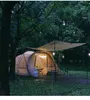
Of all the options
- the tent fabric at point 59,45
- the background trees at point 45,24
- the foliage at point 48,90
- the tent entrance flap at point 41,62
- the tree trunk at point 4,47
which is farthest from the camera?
the tent entrance flap at point 41,62

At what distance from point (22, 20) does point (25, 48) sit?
1058 mm

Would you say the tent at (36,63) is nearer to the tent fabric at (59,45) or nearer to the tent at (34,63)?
the tent at (34,63)

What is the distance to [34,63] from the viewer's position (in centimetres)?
960

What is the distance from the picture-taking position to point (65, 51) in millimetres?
8734

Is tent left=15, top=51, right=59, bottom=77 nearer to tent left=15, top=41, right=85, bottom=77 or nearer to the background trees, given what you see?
tent left=15, top=41, right=85, bottom=77

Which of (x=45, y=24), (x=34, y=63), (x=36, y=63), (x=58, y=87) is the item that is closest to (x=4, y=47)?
(x=58, y=87)

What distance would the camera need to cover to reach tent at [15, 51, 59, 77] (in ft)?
30.8

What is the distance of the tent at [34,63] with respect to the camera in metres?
9.40

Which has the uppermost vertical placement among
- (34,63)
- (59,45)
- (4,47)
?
(59,45)

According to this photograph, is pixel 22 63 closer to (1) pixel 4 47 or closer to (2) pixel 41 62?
(2) pixel 41 62

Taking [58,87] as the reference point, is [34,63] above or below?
above

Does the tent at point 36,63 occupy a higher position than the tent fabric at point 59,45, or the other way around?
the tent fabric at point 59,45

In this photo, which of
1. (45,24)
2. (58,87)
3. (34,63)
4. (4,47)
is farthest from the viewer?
(34,63)

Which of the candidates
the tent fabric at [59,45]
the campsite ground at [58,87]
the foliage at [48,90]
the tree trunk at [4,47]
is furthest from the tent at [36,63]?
the tree trunk at [4,47]
